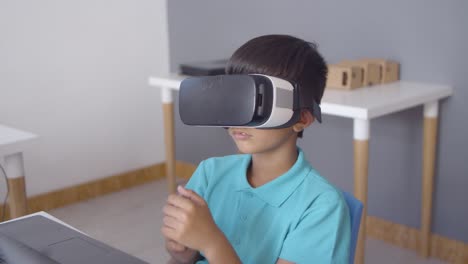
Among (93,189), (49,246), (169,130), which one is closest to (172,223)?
(49,246)

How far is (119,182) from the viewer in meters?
3.37

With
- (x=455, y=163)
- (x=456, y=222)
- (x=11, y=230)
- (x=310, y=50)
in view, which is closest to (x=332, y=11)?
(x=455, y=163)

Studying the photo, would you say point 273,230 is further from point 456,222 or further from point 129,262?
point 456,222

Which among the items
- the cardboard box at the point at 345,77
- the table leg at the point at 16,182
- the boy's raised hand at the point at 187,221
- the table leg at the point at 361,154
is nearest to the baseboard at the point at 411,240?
the table leg at the point at 361,154

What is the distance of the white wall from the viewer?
9.34 ft

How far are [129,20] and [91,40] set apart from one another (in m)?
0.27

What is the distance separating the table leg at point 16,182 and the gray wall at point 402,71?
1.45m

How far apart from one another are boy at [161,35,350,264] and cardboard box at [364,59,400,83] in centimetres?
127

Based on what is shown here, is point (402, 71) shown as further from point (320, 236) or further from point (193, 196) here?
point (193, 196)

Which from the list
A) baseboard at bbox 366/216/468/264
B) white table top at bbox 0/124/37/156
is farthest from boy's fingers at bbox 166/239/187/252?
baseboard at bbox 366/216/468/264

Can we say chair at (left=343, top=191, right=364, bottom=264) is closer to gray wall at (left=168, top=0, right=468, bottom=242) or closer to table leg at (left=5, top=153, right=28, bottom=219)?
table leg at (left=5, top=153, right=28, bottom=219)

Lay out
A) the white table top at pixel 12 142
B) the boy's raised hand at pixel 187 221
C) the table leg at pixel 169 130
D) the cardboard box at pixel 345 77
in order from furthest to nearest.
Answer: the table leg at pixel 169 130 < the cardboard box at pixel 345 77 < the white table top at pixel 12 142 < the boy's raised hand at pixel 187 221

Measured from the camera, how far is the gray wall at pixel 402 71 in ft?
7.33

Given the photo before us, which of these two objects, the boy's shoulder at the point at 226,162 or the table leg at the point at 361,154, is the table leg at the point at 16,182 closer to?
the boy's shoulder at the point at 226,162
